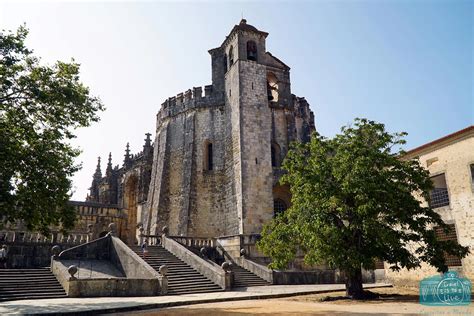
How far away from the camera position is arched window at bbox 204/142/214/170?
87.9 feet

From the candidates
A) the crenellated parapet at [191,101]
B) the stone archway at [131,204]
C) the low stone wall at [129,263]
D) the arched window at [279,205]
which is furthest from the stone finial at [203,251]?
the stone archway at [131,204]

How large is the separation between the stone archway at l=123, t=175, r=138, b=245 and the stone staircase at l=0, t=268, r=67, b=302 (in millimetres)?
17235

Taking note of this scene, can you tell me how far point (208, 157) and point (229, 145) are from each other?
2.29 m

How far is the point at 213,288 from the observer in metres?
15.3

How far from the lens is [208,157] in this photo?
1069 inches

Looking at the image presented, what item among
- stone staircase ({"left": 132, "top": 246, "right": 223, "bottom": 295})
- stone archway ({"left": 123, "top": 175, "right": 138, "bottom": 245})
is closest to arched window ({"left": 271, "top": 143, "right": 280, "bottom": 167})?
stone staircase ({"left": 132, "top": 246, "right": 223, "bottom": 295})

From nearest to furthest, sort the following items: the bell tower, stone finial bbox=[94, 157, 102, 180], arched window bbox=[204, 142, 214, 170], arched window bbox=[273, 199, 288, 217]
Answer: the bell tower, arched window bbox=[273, 199, 288, 217], arched window bbox=[204, 142, 214, 170], stone finial bbox=[94, 157, 102, 180]

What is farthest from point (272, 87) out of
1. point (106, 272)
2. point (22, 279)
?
point (22, 279)

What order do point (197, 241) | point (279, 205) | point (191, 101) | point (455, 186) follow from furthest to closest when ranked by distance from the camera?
point (191, 101) < point (279, 205) < point (197, 241) < point (455, 186)

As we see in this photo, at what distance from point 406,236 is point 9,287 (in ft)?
44.3

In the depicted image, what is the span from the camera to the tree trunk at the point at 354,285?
39.8 feet

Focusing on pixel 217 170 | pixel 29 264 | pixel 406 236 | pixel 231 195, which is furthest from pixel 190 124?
pixel 406 236

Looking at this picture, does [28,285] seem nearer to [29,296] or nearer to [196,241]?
[29,296]

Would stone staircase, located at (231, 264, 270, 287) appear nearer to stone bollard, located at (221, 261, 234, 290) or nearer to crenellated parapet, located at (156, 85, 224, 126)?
stone bollard, located at (221, 261, 234, 290)
